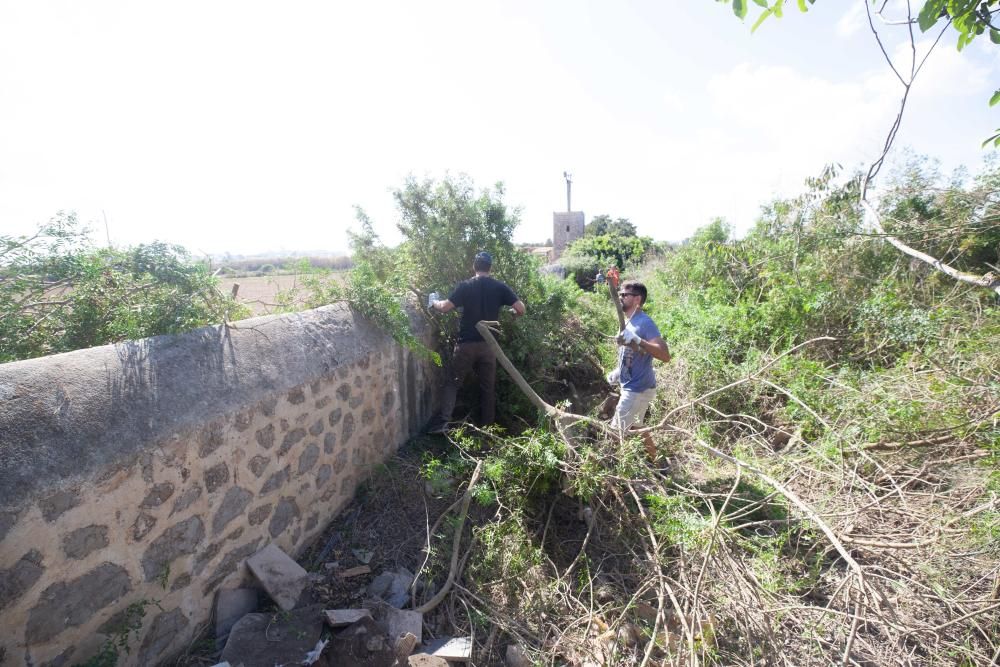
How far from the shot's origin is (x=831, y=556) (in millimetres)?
3428

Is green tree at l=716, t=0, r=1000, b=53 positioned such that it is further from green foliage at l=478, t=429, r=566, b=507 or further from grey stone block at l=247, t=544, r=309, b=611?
grey stone block at l=247, t=544, r=309, b=611

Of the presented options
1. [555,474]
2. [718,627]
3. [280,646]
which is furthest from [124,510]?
[718,627]

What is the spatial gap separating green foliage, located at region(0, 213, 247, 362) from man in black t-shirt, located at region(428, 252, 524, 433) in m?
2.37

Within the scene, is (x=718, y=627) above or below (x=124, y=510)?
below

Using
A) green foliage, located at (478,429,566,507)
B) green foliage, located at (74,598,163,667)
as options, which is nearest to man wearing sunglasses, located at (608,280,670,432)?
green foliage, located at (478,429,566,507)

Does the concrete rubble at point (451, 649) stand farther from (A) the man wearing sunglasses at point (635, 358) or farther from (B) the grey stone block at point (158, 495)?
(A) the man wearing sunglasses at point (635, 358)

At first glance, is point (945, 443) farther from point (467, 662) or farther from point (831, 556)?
point (467, 662)

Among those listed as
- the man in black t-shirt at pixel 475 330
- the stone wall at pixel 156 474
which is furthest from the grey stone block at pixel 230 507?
the man in black t-shirt at pixel 475 330

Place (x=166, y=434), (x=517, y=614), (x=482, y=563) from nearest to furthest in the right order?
(x=166, y=434), (x=517, y=614), (x=482, y=563)

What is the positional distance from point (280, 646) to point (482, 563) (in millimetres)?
1232

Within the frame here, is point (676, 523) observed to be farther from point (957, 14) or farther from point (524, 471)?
point (957, 14)

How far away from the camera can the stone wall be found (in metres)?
1.74

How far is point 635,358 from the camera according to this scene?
4133 millimetres

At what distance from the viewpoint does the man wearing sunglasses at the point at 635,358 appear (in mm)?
3977
